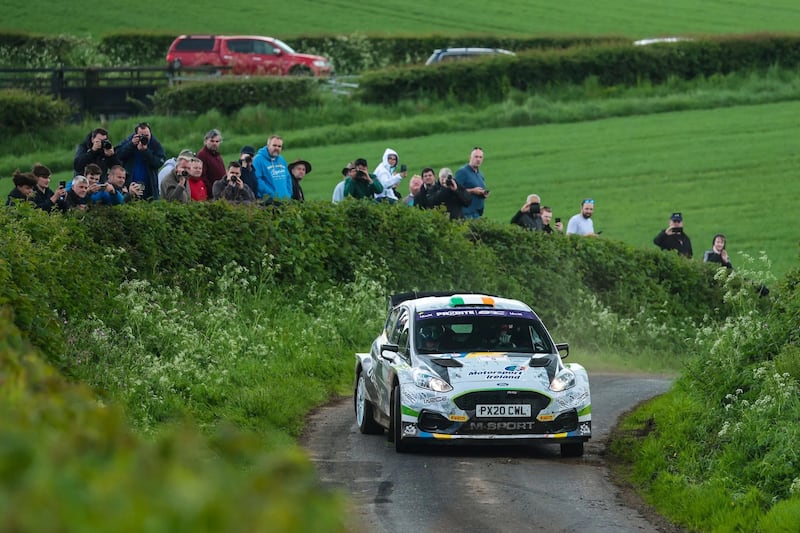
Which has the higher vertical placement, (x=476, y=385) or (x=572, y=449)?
(x=476, y=385)

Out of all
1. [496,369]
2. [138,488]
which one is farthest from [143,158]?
[138,488]

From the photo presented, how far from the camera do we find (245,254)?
22.2 metres

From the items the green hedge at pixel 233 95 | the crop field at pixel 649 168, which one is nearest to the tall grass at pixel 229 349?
the crop field at pixel 649 168

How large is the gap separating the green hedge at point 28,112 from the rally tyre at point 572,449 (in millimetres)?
34934

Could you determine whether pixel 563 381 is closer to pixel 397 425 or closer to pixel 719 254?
pixel 397 425

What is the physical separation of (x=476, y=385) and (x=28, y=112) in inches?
1391

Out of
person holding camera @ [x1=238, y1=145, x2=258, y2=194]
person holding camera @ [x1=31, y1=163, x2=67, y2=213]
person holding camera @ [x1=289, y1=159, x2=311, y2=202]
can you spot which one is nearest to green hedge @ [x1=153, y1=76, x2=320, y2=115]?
person holding camera @ [x1=289, y1=159, x2=311, y2=202]

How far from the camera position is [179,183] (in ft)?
72.0

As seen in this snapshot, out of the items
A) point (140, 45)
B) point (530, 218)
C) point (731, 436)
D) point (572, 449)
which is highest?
point (731, 436)

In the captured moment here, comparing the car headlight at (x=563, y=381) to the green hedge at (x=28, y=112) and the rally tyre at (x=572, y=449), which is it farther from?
the green hedge at (x=28, y=112)

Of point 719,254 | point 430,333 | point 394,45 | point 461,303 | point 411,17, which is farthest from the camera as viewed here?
point 411,17

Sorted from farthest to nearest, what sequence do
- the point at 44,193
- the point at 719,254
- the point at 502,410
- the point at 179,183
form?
the point at 719,254 < the point at 179,183 < the point at 44,193 < the point at 502,410

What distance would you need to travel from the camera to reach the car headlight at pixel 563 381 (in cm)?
1476

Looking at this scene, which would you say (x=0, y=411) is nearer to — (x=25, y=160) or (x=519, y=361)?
(x=519, y=361)
